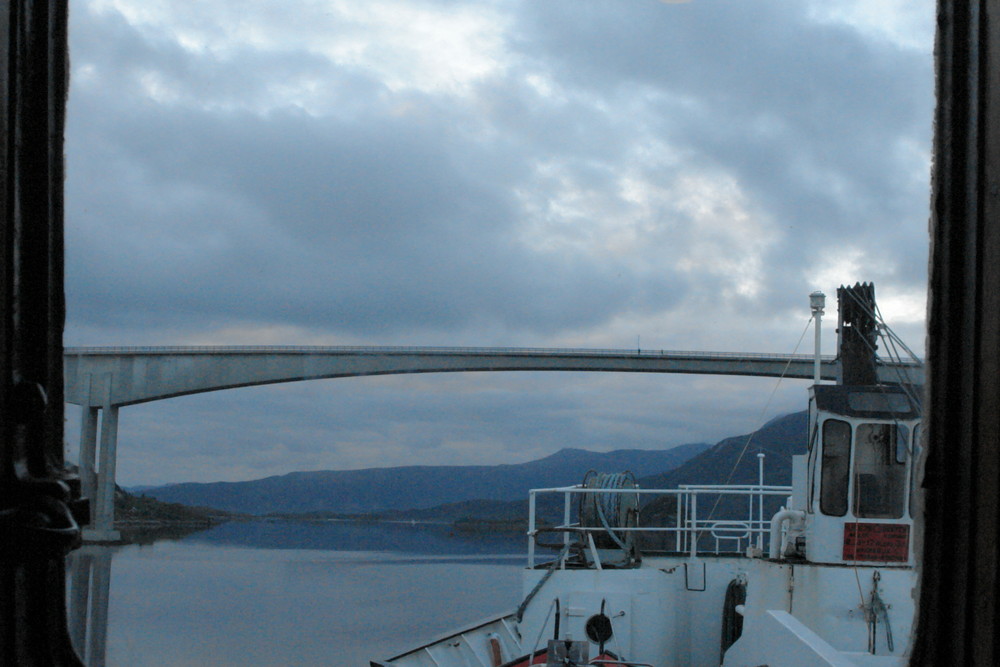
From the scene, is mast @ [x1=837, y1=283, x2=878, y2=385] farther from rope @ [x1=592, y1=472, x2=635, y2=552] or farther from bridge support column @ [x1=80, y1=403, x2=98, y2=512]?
bridge support column @ [x1=80, y1=403, x2=98, y2=512]

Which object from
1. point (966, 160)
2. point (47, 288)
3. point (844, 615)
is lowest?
point (844, 615)

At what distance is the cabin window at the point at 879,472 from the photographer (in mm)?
6660

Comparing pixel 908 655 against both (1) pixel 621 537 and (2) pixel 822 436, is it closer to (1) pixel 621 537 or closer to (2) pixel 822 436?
(2) pixel 822 436

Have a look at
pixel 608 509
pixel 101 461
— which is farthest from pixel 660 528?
pixel 101 461

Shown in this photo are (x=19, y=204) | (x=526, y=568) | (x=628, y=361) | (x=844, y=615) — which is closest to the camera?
(x=19, y=204)

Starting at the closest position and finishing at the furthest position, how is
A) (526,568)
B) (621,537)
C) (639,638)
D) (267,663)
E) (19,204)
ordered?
(19,204) < (639,638) < (526,568) < (621,537) < (267,663)

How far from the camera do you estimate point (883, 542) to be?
21.7 ft

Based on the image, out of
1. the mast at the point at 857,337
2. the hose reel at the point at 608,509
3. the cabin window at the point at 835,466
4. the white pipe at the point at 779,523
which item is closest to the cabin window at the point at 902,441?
the cabin window at the point at 835,466

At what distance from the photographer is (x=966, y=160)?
5.49 ft

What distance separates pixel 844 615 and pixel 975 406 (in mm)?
5649

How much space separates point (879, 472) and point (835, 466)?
12.4 inches

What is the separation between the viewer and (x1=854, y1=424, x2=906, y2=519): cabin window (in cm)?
666

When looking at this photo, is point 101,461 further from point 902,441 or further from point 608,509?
point 608,509

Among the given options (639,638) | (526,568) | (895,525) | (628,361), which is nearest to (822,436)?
(895,525)
